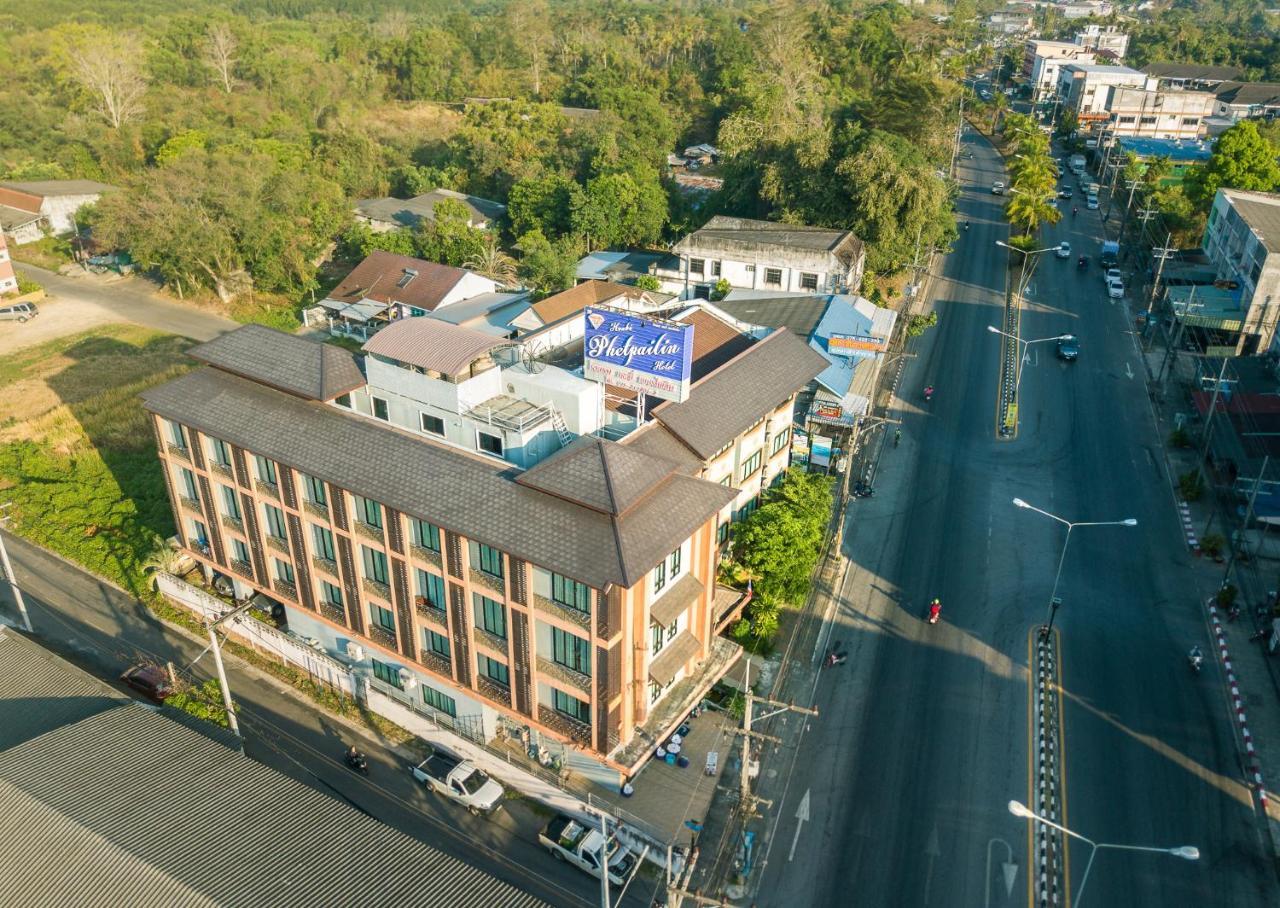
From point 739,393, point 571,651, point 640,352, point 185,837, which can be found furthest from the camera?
point 739,393

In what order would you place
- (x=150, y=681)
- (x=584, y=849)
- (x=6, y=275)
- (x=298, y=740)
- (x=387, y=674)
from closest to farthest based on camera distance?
(x=584, y=849) < (x=298, y=740) < (x=387, y=674) < (x=150, y=681) < (x=6, y=275)

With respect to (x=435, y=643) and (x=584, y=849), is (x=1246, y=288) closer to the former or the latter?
(x=584, y=849)

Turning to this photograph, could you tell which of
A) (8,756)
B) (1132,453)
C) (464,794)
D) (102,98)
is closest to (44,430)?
(8,756)

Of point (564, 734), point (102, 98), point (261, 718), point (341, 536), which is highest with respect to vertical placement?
point (102, 98)

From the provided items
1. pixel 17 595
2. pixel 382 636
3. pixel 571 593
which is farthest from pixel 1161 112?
pixel 17 595

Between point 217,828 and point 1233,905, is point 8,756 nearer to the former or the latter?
point 217,828
